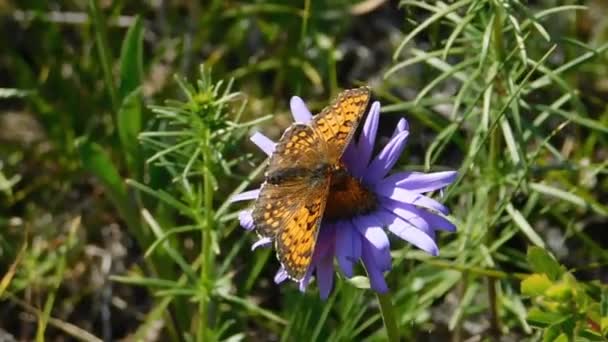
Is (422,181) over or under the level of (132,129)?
over

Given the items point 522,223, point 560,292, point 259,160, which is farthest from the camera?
point 259,160

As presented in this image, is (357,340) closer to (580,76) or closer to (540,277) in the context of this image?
(540,277)

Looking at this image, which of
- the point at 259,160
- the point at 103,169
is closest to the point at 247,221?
the point at 103,169

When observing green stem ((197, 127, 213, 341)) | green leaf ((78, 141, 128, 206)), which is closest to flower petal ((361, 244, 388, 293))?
green stem ((197, 127, 213, 341))

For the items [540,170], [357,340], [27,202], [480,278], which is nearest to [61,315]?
[27,202]

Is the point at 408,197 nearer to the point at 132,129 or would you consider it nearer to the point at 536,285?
the point at 536,285

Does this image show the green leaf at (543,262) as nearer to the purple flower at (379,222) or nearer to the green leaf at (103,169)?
the purple flower at (379,222)

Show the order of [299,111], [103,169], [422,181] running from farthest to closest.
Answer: [103,169] < [299,111] < [422,181]
